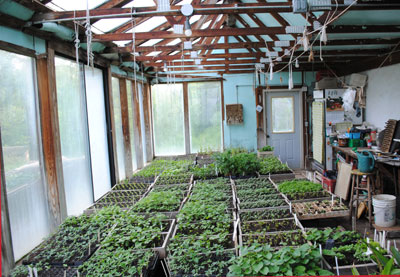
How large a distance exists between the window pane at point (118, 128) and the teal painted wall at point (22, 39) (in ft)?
11.0

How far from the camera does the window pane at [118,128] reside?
784 cm

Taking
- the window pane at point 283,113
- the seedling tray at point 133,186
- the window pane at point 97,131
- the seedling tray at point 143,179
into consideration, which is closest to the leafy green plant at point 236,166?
the seedling tray at point 143,179

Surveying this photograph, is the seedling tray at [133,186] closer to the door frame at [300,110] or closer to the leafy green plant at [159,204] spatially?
the leafy green plant at [159,204]

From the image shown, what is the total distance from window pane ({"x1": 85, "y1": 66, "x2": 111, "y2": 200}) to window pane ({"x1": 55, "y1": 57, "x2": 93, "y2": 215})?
257mm

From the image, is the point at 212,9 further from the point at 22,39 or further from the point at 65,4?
the point at 22,39

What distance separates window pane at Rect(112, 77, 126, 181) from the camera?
7844 mm

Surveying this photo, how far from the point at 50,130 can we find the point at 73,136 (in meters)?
0.98

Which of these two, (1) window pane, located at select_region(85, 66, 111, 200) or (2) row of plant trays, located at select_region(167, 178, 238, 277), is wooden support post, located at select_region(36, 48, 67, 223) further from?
(2) row of plant trays, located at select_region(167, 178, 238, 277)

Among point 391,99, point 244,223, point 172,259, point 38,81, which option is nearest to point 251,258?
point 172,259

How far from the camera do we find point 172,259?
3004 mm

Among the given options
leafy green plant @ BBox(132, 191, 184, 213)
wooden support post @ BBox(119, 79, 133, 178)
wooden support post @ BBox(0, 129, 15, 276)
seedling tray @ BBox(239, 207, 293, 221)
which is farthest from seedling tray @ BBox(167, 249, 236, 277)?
wooden support post @ BBox(119, 79, 133, 178)

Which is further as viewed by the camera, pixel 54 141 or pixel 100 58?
pixel 100 58

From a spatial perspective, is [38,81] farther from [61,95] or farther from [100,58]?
[100,58]

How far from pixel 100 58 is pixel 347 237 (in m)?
5.83
